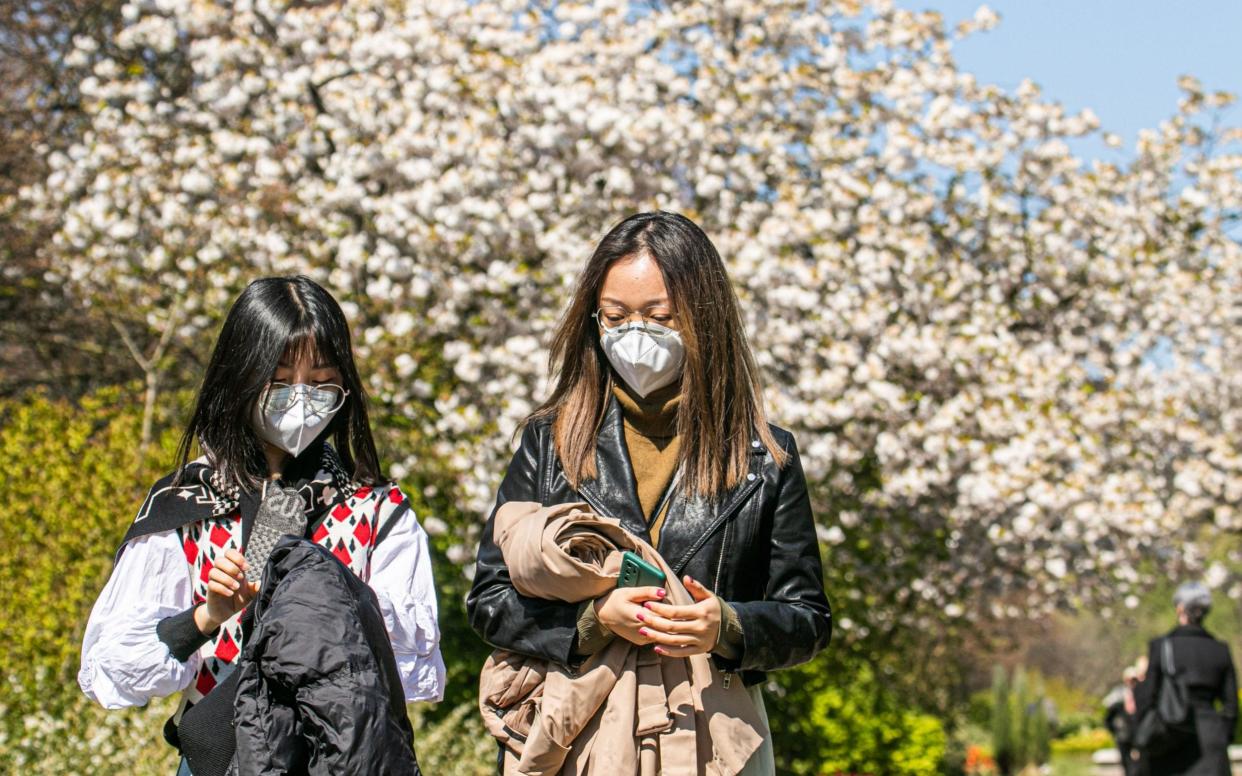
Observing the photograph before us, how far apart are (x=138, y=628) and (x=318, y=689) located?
1.63ft

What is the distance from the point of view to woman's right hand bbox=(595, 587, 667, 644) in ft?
7.09

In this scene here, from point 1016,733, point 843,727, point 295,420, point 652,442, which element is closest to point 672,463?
point 652,442

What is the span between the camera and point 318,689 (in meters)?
1.95

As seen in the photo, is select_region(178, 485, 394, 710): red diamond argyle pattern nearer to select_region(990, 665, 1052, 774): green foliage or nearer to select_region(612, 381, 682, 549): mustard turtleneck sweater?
select_region(612, 381, 682, 549): mustard turtleneck sweater

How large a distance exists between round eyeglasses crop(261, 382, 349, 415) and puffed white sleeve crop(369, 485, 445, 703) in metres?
0.19

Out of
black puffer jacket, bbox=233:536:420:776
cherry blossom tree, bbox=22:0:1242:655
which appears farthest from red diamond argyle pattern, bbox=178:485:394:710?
cherry blossom tree, bbox=22:0:1242:655

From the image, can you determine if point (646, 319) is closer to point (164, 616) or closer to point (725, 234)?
point (164, 616)

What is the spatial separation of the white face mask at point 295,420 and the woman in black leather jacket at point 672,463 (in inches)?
13.7

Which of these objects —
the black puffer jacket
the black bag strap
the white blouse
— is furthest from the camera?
the black bag strap

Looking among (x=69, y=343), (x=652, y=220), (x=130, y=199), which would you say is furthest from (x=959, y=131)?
(x=652, y=220)

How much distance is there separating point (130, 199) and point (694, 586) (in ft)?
24.9

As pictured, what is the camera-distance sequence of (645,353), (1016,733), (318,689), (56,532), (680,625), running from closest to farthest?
(318,689) → (680,625) → (645,353) → (56,532) → (1016,733)

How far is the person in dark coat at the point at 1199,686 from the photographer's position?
23.6 feet

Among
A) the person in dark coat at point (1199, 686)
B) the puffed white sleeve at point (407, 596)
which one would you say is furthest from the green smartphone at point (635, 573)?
the person in dark coat at point (1199, 686)
